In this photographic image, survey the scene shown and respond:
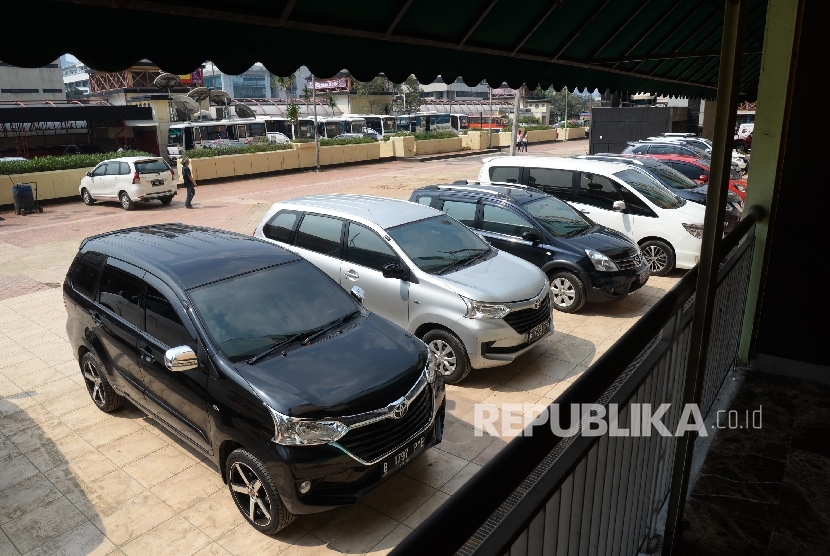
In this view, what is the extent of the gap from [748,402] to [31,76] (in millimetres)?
69274

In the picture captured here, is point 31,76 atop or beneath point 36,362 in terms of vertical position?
atop

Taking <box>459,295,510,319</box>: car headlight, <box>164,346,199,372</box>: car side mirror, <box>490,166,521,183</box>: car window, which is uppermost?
<box>490,166,521,183</box>: car window

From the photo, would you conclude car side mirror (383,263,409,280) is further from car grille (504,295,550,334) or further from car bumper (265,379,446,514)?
car bumper (265,379,446,514)

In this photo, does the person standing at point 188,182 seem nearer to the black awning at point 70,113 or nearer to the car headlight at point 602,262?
the car headlight at point 602,262

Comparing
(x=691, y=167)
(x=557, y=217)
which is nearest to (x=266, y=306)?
(x=557, y=217)

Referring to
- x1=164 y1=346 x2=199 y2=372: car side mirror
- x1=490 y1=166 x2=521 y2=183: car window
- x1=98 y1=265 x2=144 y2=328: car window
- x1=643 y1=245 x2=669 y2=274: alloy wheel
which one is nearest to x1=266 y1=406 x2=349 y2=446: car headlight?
x1=164 y1=346 x2=199 y2=372: car side mirror

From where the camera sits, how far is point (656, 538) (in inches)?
122

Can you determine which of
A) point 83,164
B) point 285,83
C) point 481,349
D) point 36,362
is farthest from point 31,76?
point 481,349

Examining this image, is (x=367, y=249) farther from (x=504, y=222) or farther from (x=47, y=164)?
(x=47, y=164)

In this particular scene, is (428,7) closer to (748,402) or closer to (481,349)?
(748,402)

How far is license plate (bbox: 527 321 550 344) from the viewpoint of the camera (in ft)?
22.9

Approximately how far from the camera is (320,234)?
8.06 m

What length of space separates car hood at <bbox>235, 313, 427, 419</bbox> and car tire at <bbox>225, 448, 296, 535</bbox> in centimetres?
53

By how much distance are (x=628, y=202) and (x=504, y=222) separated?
3035 mm
